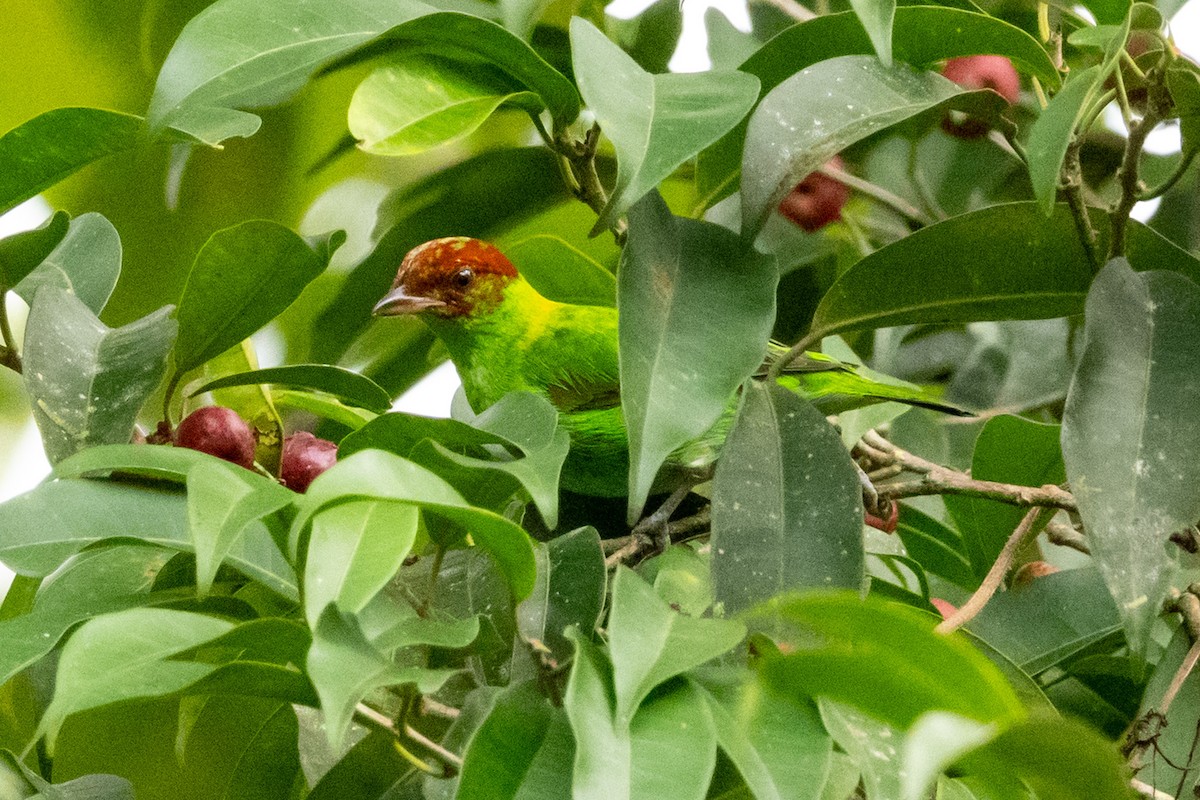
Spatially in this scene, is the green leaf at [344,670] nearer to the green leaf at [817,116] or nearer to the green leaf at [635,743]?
the green leaf at [635,743]

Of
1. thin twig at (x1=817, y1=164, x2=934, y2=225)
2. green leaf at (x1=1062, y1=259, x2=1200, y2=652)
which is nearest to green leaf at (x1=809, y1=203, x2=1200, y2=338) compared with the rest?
green leaf at (x1=1062, y1=259, x2=1200, y2=652)

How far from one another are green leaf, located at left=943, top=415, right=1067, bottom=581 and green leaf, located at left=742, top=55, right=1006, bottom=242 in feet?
1.50

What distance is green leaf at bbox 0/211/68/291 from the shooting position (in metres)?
1.48

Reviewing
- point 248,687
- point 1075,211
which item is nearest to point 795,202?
point 1075,211

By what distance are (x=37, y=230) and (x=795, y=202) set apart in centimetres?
138

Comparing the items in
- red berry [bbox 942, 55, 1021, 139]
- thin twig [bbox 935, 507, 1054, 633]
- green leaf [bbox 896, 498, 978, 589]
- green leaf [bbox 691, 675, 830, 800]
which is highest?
green leaf [bbox 691, 675, 830, 800]

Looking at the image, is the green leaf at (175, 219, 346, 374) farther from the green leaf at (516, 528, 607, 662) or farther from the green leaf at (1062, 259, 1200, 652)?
the green leaf at (1062, 259, 1200, 652)

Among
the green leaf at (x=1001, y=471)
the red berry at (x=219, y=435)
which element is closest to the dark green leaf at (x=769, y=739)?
the red berry at (x=219, y=435)

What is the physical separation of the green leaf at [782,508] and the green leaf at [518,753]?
0.72ft

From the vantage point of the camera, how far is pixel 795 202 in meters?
2.33

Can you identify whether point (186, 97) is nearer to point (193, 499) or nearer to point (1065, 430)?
point (193, 499)

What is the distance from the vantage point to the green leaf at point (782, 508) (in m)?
1.08

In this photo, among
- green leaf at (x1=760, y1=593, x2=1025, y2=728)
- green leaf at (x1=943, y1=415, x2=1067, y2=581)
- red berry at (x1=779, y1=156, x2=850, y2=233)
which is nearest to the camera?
green leaf at (x1=760, y1=593, x2=1025, y2=728)

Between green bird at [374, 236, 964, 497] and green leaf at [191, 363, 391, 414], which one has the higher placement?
green leaf at [191, 363, 391, 414]
